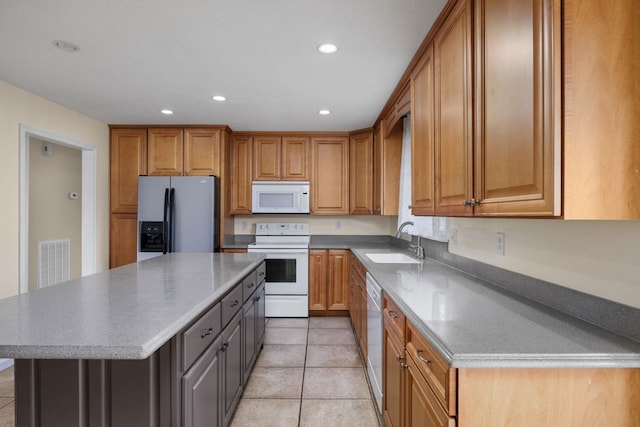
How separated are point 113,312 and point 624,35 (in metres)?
1.85

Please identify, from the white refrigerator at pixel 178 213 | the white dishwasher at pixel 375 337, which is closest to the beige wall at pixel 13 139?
the white refrigerator at pixel 178 213

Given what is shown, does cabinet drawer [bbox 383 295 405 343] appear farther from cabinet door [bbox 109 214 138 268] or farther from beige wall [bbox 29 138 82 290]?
beige wall [bbox 29 138 82 290]

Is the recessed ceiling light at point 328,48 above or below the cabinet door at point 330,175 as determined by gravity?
above

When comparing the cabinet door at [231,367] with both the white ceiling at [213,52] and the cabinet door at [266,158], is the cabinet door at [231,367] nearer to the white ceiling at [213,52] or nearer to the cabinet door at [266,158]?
the white ceiling at [213,52]

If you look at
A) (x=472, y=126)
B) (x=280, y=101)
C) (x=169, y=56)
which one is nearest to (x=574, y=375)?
(x=472, y=126)

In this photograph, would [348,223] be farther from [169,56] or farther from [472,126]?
[472,126]

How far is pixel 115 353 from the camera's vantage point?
100cm

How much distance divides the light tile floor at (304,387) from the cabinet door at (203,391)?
564 mm

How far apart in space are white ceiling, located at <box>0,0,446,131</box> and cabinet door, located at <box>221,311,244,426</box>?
167cm

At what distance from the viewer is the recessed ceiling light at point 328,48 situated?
7.09ft

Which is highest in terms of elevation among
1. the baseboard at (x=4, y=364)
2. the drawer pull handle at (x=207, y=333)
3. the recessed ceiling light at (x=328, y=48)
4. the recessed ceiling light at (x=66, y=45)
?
the recessed ceiling light at (x=66, y=45)

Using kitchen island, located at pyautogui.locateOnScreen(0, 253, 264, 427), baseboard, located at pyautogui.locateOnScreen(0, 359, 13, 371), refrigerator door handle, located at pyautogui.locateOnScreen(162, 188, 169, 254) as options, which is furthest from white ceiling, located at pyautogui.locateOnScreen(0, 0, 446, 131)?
baseboard, located at pyautogui.locateOnScreen(0, 359, 13, 371)

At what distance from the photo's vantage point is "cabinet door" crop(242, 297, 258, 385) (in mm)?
2346

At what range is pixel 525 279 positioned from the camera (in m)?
1.55
